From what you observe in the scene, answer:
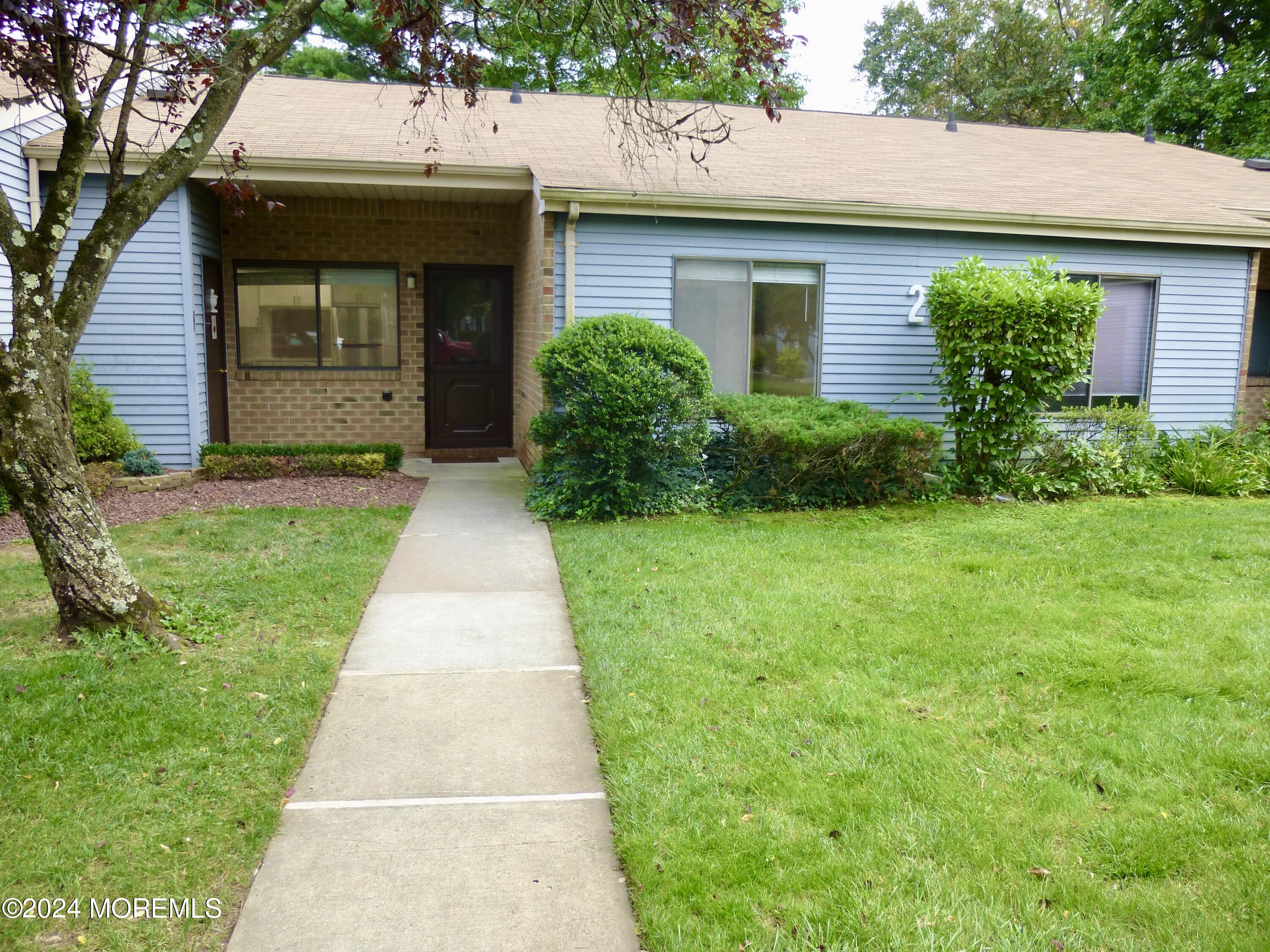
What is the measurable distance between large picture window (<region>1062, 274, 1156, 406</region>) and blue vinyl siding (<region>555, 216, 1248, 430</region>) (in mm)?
112

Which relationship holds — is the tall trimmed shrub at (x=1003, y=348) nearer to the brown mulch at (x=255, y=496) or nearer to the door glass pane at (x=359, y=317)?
the brown mulch at (x=255, y=496)

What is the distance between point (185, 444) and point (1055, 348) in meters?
8.30

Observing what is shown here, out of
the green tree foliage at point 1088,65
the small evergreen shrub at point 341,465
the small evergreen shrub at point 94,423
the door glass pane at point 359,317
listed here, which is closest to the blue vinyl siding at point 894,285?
the small evergreen shrub at point 341,465

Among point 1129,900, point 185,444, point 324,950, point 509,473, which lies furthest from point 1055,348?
point 185,444

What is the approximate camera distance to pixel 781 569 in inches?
240

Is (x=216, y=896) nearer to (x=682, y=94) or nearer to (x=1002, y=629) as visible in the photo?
(x=1002, y=629)

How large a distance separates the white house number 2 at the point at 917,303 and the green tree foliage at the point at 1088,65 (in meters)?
13.4

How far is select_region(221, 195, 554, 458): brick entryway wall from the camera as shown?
10.6 metres

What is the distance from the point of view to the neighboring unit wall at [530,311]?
28.1 feet

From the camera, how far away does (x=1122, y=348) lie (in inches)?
402

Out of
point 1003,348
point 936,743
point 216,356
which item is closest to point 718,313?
point 1003,348

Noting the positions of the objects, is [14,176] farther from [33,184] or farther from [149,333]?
[149,333]

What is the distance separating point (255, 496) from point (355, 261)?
3693 mm

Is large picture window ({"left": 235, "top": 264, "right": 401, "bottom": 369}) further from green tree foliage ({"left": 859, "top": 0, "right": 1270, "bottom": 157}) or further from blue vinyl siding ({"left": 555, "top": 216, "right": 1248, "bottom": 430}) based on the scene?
green tree foliage ({"left": 859, "top": 0, "right": 1270, "bottom": 157})
